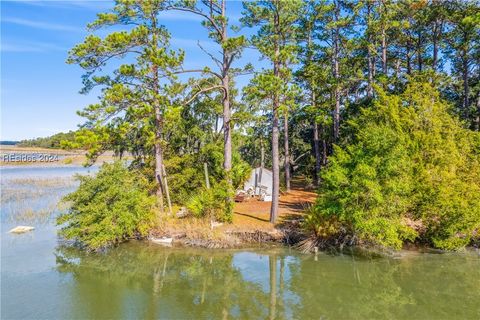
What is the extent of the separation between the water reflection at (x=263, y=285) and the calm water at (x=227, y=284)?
33mm

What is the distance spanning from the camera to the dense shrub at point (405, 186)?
45.0 feet

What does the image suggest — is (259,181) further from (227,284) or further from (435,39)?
(435,39)

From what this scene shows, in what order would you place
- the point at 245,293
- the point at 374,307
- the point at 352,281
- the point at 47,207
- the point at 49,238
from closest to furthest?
1. the point at 374,307
2. the point at 245,293
3. the point at 352,281
4. the point at 49,238
5. the point at 47,207

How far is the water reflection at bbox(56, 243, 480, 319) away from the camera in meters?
10.4

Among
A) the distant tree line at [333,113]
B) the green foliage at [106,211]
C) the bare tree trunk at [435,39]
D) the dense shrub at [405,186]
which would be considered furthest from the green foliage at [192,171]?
the bare tree trunk at [435,39]

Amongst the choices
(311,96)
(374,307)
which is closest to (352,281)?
(374,307)

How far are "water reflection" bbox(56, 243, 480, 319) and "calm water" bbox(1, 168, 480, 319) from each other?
33 mm

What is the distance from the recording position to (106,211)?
15.1 m

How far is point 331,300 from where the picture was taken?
11172 millimetres

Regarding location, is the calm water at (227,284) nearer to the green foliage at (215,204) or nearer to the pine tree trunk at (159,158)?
the green foliage at (215,204)

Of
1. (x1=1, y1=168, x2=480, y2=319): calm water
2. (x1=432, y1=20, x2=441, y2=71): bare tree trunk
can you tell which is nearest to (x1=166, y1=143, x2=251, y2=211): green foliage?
(x1=1, y1=168, x2=480, y2=319): calm water

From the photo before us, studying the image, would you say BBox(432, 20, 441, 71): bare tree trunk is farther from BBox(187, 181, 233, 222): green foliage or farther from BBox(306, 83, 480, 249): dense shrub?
BBox(187, 181, 233, 222): green foliage

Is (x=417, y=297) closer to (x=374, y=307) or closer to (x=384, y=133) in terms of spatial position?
(x=374, y=307)

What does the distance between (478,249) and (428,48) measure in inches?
626
